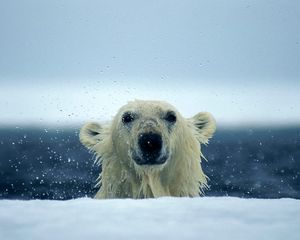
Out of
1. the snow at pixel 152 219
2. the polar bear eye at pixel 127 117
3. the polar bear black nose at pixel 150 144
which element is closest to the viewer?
the snow at pixel 152 219

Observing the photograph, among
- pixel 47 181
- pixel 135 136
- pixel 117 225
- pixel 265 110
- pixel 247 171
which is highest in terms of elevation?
pixel 117 225

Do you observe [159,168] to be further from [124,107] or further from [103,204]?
[103,204]

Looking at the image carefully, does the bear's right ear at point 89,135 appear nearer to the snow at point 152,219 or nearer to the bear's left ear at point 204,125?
the bear's left ear at point 204,125

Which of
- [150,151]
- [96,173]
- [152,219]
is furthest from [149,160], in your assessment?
[96,173]

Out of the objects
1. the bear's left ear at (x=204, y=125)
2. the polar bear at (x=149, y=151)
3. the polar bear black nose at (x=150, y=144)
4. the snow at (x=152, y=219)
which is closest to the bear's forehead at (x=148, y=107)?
the polar bear at (x=149, y=151)

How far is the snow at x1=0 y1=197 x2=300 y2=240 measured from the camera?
10.1 feet

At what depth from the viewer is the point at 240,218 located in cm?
332

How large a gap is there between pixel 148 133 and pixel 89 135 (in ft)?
3.93

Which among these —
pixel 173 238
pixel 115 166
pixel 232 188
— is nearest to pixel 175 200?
pixel 173 238

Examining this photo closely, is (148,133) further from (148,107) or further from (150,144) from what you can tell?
(148,107)

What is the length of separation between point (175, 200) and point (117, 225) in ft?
1.96

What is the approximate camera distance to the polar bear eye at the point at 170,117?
6188mm

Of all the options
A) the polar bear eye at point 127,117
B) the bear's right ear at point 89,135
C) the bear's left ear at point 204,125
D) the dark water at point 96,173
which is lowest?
the dark water at point 96,173

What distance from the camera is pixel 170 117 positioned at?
620 centimetres
